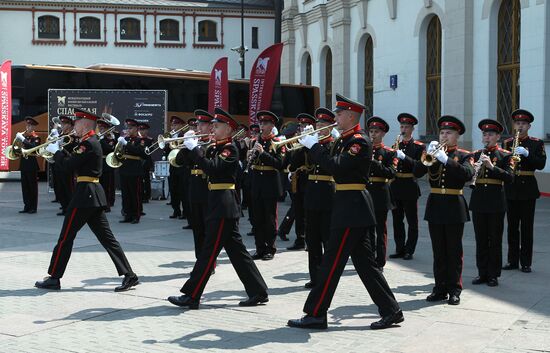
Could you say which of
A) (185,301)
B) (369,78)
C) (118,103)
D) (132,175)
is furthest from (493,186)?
(369,78)

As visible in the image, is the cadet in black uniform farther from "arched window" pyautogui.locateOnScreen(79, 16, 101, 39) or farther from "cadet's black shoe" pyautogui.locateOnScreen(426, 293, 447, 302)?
"arched window" pyautogui.locateOnScreen(79, 16, 101, 39)

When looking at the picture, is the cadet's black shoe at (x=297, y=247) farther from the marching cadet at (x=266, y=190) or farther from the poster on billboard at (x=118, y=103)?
the poster on billboard at (x=118, y=103)

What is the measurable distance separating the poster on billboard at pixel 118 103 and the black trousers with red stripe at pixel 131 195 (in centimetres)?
630

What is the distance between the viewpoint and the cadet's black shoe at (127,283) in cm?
867

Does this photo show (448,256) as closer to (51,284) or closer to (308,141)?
(308,141)

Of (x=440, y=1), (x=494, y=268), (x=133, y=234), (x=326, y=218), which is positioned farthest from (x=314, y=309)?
(x=440, y=1)

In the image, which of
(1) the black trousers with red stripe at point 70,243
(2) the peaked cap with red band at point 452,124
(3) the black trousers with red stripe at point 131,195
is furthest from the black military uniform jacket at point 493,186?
(3) the black trousers with red stripe at point 131,195

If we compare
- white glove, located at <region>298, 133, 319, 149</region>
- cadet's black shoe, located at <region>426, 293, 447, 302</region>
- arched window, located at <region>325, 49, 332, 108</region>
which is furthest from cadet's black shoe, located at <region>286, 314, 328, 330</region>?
arched window, located at <region>325, 49, 332, 108</region>

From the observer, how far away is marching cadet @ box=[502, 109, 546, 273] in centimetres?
991

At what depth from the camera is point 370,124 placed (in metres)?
10.2

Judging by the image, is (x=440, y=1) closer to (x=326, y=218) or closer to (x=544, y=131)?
(x=544, y=131)

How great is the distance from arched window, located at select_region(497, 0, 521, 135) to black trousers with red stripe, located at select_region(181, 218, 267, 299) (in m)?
14.6

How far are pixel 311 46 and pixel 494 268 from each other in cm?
2609

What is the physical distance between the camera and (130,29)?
48.4 meters
